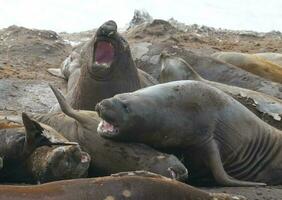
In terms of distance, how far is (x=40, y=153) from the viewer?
560 centimetres

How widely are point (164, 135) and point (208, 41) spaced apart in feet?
27.6

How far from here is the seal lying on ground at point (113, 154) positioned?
5754 millimetres

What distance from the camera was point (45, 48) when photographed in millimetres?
13156

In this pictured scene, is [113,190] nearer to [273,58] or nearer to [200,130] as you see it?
[200,130]

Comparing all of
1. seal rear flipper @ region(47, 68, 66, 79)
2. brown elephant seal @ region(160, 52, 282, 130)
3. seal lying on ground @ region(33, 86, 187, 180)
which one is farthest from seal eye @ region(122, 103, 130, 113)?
seal rear flipper @ region(47, 68, 66, 79)

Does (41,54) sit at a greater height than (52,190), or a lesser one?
lesser

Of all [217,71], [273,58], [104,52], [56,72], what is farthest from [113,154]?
[273,58]

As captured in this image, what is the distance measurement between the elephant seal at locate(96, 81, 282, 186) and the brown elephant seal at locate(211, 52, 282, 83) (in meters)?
3.06

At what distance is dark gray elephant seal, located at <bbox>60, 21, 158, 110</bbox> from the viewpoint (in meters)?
7.77

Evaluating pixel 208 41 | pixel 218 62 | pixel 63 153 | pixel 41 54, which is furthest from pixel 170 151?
pixel 208 41

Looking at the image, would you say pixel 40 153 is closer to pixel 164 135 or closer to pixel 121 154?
pixel 121 154

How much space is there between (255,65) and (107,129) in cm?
448

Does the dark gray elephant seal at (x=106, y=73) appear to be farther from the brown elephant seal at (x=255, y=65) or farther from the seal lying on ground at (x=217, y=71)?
the brown elephant seal at (x=255, y=65)

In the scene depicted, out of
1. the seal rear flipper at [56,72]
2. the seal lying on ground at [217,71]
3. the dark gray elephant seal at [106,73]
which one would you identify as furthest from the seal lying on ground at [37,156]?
the seal rear flipper at [56,72]
